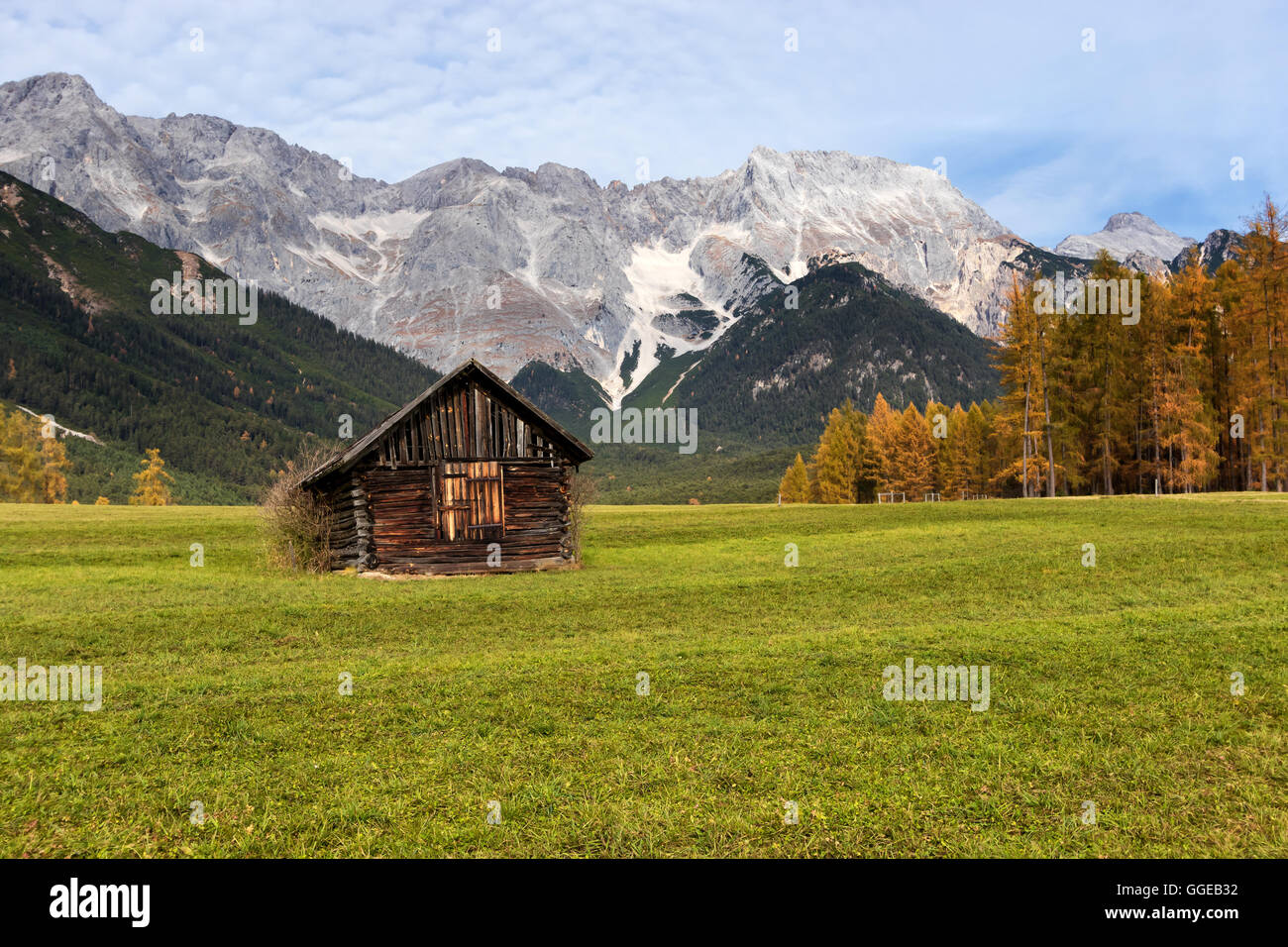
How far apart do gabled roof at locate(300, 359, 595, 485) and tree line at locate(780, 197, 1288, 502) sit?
41.3 meters

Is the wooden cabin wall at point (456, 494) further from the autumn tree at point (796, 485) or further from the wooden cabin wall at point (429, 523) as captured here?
the autumn tree at point (796, 485)

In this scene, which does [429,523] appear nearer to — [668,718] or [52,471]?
[668,718]

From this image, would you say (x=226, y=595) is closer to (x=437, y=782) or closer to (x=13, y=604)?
(x=13, y=604)

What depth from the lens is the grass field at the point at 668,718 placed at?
8430mm

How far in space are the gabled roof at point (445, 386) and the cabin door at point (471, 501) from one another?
2.78 metres

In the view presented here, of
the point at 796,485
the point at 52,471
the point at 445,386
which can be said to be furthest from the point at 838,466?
the point at 52,471

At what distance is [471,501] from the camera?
33594 mm

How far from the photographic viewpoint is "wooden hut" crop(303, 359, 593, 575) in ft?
107

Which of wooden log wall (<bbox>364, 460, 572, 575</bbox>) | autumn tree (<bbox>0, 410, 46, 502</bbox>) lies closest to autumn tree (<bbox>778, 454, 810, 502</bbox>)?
wooden log wall (<bbox>364, 460, 572, 575</bbox>)

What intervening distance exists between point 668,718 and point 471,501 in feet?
74.6

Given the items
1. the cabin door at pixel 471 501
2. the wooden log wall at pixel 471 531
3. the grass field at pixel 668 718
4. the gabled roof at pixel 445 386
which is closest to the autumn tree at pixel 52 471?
the gabled roof at pixel 445 386

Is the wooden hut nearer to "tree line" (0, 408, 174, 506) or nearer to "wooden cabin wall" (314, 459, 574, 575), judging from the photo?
"wooden cabin wall" (314, 459, 574, 575)
